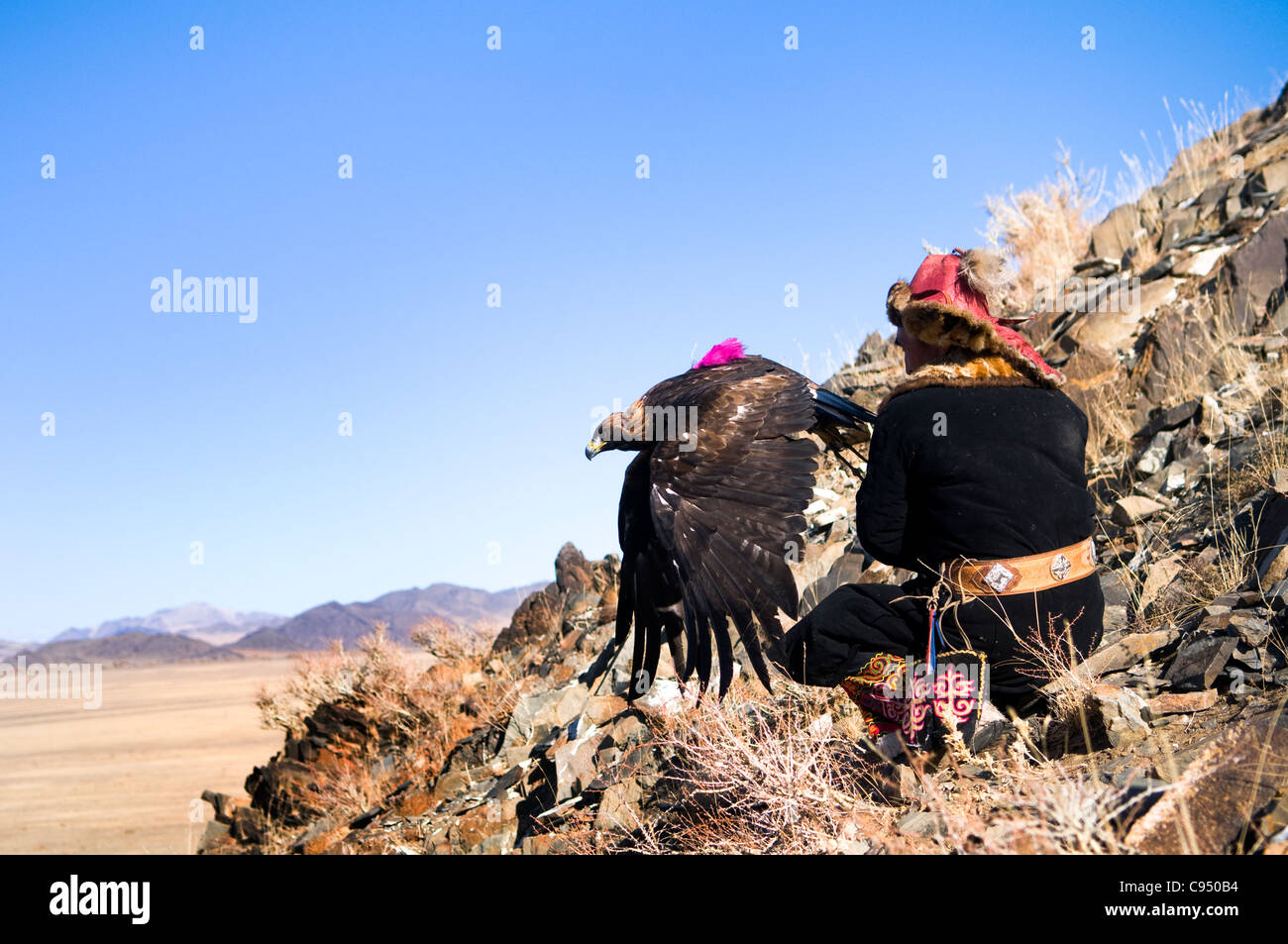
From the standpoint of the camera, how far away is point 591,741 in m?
5.54

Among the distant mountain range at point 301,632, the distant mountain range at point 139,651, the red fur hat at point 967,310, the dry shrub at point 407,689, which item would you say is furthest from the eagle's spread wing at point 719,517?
the distant mountain range at point 139,651

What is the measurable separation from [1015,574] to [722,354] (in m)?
1.81

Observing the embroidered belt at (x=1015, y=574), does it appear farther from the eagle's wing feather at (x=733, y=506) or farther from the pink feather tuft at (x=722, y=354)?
the pink feather tuft at (x=722, y=354)

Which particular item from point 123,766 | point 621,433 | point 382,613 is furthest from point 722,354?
point 382,613

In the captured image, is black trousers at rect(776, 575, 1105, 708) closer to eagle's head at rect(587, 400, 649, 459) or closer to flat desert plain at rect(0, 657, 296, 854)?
eagle's head at rect(587, 400, 649, 459)

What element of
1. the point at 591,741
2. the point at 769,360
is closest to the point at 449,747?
the point at 591,741

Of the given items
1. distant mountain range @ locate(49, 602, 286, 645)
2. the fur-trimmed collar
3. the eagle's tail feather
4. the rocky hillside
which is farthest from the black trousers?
distant mountain range @ locate(49, 602, 286, 645)

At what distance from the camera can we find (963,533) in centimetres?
305

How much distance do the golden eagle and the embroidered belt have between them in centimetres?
64

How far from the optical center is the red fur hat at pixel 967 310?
10.3 feet

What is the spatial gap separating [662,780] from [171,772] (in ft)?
60.0

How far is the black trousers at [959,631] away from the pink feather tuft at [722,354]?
1.41m
